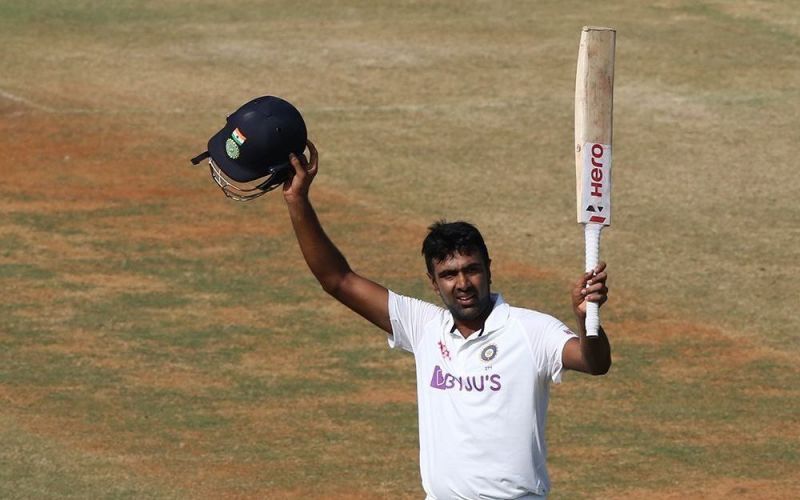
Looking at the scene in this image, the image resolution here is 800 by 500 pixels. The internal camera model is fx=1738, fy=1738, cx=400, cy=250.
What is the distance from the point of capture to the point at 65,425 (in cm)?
1327

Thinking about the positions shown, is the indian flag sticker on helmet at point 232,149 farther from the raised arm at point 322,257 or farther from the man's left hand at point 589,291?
the man's left hand at point 589,291

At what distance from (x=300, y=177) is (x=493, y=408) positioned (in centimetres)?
133

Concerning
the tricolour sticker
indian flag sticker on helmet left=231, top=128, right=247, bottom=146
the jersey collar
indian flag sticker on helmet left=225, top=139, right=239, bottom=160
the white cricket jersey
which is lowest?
the white cricket jersey

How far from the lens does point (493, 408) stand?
7.27 meters

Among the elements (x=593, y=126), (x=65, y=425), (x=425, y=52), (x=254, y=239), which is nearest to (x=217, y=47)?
(x=425, y=52)

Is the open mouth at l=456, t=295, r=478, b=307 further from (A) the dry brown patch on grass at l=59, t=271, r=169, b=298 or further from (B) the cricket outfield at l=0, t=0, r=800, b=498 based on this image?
(A) the dry brown patch on grass at l=59, t=271, r=169, b=298

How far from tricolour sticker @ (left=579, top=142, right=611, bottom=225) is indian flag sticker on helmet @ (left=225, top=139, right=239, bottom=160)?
1.51 metres

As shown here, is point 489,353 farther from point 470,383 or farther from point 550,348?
point 550,348

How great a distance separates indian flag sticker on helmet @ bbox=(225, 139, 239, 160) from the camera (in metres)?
7.60

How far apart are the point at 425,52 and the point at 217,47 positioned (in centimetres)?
333

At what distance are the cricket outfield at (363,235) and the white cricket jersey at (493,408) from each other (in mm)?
4744

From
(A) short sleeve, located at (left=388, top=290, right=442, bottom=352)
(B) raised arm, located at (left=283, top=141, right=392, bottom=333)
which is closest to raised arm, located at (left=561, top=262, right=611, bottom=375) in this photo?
(A) short sleeve, located at (left=388, top=290, right=442, bottom=352)

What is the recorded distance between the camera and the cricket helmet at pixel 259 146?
755 centimetres

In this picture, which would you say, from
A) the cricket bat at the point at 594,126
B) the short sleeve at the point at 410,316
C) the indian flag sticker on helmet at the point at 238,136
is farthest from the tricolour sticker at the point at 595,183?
the indian flag sticker on helmet at the point at 238,136
